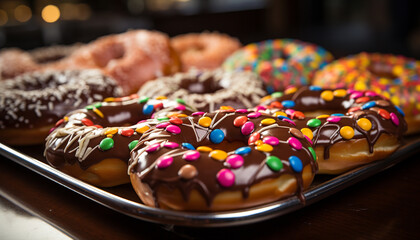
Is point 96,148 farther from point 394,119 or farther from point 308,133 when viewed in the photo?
point 394,119

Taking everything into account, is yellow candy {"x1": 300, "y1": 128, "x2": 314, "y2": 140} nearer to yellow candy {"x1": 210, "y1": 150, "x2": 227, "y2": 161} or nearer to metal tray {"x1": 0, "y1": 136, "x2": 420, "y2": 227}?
metal tray {"x1": 0, "y1": 136, "x2": 420, "y2": 227}

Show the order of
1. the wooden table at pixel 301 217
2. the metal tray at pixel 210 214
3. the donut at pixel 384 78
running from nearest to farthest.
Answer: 1. the metal tray at pixel 210 214
2. the wooden table at pixel 301 217
3. the donut at pixel 384 78

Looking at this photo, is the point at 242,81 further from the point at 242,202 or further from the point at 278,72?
the point at 242,202

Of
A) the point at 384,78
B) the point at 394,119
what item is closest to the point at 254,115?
the point at 394,119

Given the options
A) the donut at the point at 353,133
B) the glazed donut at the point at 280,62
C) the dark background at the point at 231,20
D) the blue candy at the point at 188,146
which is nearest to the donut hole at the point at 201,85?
the glazed donut at the point at 280,62

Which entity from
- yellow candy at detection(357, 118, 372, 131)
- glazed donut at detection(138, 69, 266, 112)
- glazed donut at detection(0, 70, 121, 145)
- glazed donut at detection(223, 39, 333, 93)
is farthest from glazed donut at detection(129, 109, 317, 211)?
glazed donut at detection(223, 39, 333, 93)

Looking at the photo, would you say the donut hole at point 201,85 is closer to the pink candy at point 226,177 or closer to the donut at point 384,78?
the donut at point 384,78

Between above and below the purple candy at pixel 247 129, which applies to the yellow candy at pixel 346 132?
below
